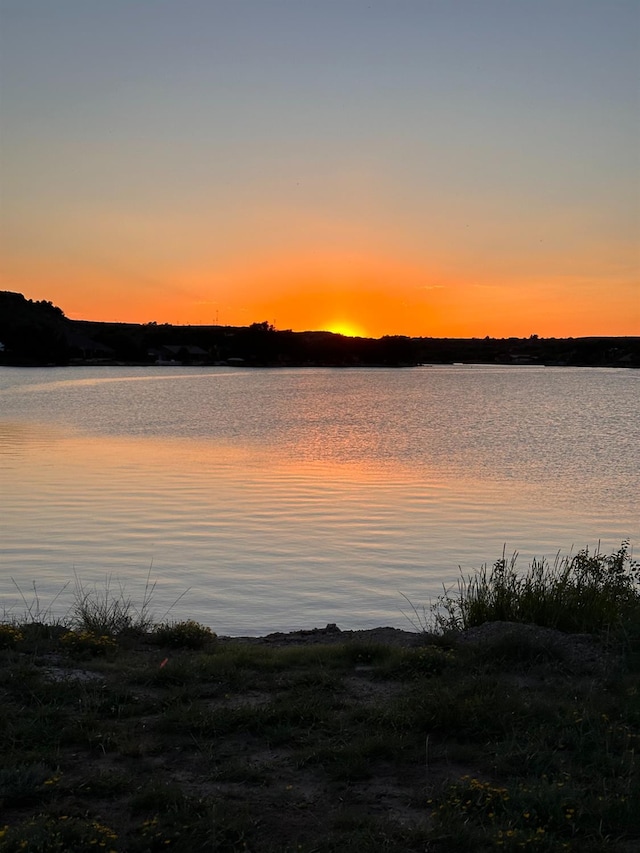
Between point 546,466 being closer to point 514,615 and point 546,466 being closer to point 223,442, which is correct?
point 223,442

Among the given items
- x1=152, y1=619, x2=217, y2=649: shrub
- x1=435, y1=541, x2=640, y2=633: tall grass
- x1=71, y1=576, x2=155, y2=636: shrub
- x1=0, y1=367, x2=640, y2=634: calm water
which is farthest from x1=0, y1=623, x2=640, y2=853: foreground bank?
x1=0, y1=367, x2=640, y2=634: calm water

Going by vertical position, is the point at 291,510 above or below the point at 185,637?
below

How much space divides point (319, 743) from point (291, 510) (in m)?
14.3

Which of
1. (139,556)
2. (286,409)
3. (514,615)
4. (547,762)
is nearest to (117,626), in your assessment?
(514,615)

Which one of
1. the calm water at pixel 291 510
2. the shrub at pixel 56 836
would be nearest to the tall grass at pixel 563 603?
the calm water at pixel 291 510

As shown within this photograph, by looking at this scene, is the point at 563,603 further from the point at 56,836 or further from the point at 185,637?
the point at 56,836

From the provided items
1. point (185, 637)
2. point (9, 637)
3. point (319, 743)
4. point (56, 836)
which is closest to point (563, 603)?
point (185, 637)

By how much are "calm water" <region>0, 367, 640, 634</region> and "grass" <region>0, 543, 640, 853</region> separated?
3.54 metres

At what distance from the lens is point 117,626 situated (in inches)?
334

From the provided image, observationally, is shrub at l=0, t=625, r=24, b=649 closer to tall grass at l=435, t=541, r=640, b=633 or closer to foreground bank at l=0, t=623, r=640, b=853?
foreground bank at l=0, t=623, r=640, b=853

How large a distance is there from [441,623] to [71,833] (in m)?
5.19

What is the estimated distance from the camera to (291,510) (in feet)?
65.1

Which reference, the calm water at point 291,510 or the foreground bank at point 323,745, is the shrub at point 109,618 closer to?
the calm water at point 291,510

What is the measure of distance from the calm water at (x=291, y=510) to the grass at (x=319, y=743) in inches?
139
